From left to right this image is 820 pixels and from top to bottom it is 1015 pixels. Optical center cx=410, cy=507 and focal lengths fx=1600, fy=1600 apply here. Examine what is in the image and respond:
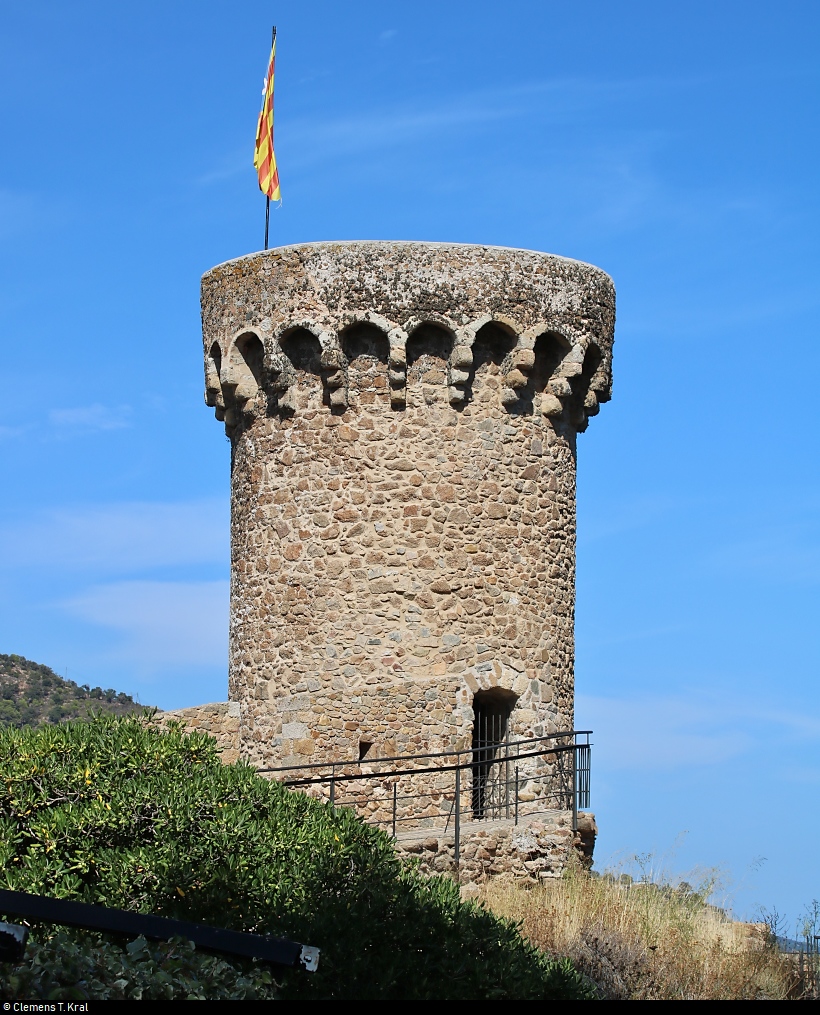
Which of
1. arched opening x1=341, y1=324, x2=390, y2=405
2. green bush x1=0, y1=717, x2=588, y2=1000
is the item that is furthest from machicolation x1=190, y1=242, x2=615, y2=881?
green bush x1=0, y1=717, x2=588, y2=1000

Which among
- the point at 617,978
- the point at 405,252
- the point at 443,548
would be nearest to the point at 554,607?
the point at 443,548

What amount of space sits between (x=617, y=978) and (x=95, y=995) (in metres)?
6.53

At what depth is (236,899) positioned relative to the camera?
11.6 meters

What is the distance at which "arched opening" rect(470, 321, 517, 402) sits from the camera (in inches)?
760

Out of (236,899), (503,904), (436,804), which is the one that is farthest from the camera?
(436,804)

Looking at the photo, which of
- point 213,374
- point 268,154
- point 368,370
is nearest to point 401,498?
point 368,370

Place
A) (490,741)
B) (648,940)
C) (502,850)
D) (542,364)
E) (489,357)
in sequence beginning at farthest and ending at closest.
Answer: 1. (542,364)
2. (489,357)
3. (490,741)
4. (502,850)
5. (648,940)

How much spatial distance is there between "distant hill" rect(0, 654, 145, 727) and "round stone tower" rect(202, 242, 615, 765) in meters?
19.8

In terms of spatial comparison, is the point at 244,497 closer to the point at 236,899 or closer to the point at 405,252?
the point at 405,252

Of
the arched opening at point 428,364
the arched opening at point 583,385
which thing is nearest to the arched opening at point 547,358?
the arched opening at point 583,385

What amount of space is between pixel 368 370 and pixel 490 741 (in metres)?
4.69

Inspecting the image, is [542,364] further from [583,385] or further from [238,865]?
[238,865]

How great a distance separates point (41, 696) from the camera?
1620 inches

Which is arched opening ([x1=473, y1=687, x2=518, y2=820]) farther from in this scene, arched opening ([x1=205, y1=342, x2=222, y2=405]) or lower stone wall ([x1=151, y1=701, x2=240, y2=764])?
arched opening ([x1=205, y1=342, x2=222, y2=405])
